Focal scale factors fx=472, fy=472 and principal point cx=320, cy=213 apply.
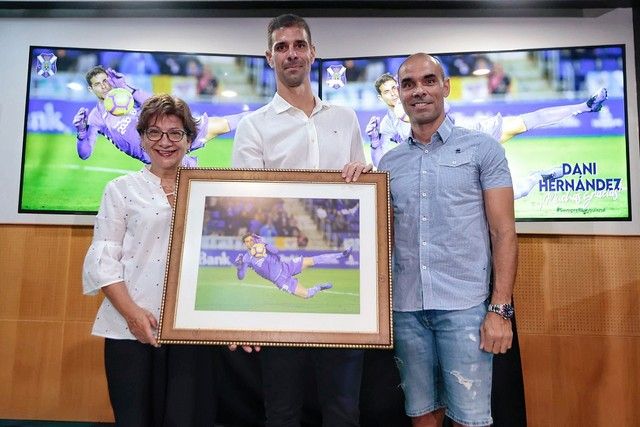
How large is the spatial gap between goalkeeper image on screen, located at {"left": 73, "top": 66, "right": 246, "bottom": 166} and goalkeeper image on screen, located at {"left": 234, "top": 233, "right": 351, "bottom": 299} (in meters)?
2.22

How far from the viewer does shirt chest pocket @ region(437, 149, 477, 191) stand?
1.79 m

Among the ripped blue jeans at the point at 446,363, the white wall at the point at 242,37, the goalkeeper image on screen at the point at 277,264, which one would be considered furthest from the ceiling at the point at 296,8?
the ripped blue jeans at the point at 446,363

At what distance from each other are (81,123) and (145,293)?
261 cm

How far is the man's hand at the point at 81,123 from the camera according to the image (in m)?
3.75

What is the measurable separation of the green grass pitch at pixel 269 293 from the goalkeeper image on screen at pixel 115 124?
2.24m

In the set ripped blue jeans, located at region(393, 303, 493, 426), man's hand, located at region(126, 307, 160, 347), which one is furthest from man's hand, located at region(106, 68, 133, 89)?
ripped blue jeans, located at region(393, 303, 493, 426)

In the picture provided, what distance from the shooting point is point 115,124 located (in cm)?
377

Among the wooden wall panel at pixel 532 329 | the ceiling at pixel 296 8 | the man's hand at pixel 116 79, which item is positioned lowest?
the wooden wall panel at pixel 532 329

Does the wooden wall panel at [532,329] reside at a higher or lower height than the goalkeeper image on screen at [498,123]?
lower

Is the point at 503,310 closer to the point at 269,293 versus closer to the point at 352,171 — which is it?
the point at 352,171

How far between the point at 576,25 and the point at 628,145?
1061 mm

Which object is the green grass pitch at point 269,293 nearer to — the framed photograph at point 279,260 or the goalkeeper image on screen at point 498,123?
the framed photograph at point 279,260

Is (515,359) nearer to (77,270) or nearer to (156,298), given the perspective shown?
(156,298)

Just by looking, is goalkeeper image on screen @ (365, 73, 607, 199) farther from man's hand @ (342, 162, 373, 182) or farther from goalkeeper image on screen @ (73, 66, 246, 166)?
man's hand @ (342, 162, 373, 182)
